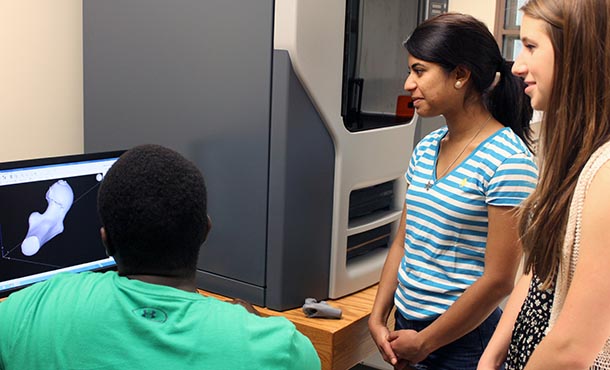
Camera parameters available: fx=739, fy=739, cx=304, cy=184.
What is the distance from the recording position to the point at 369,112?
180cm

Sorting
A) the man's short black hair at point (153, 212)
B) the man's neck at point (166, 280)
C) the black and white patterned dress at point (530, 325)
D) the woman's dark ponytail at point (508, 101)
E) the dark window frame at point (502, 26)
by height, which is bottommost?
the black and white patterned dress at point (530, 325)

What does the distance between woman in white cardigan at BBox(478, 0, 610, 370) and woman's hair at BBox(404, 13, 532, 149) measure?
12.6 inches

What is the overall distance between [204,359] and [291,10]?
0.87 m

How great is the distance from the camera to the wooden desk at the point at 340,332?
1.61m

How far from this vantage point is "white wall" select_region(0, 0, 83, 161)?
5.97ft

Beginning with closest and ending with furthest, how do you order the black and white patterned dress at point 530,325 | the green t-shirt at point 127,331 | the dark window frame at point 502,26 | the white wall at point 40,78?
the green t-shirt at point 127,331, the black and white patterned dress at point 530,325, the white wall at point 40,78, the dark window frame at point 502,26

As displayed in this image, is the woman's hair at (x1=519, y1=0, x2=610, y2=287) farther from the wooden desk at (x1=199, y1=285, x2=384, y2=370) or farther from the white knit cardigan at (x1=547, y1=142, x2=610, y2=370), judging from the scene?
the wooden desk at (x1=199, y1=285, x2=384, y2=370)

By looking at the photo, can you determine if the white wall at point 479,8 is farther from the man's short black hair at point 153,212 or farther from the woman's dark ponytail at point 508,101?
the man's short black hair at point 153,212

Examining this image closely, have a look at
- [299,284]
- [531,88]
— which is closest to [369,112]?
[299,284]

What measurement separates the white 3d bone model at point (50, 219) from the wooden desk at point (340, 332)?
0.41m

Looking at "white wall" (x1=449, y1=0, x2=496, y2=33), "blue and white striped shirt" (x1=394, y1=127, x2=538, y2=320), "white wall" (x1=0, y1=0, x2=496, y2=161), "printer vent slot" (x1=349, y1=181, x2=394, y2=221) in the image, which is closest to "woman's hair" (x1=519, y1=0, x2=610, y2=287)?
"blue and white striped shirt" (x1=394, y1=127, x2=538, y2=320)

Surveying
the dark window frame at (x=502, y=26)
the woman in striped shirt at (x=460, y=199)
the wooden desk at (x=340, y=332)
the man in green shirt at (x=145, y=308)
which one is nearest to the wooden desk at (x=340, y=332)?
the wooden desk at (x=340, y=332)

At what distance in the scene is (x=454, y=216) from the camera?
142 cm

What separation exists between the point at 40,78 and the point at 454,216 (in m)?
1.13
